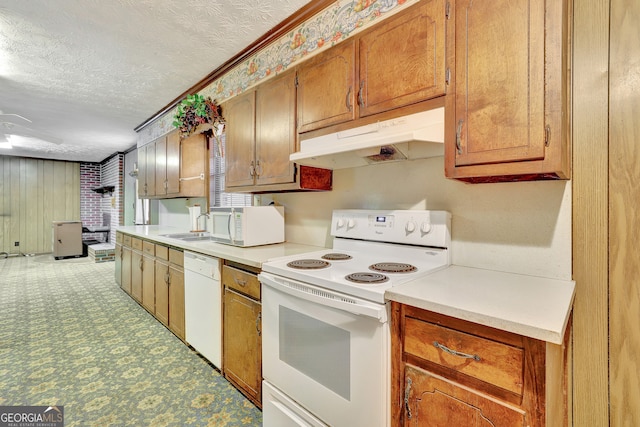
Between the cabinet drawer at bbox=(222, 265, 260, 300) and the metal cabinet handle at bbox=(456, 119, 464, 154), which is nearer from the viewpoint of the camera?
the metal cabinet handle at bbox=(456, 119, 464, 154)

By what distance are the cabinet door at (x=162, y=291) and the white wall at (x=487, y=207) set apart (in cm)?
185

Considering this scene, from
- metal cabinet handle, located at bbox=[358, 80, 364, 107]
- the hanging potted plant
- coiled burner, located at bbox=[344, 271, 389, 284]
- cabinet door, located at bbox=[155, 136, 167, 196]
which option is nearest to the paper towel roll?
the hanging potted plant

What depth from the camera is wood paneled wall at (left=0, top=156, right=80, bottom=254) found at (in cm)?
720

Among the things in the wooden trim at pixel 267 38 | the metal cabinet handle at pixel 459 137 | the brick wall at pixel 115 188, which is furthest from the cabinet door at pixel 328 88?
the brick wall at pixel 115 188

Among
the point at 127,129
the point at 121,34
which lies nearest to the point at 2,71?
the point at 121,34

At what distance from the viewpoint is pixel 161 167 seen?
159 inches

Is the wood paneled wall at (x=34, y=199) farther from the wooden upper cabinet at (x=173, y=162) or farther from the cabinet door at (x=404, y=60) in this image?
the cabinet door at (x=404, y=60)

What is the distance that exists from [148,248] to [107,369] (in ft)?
4.03

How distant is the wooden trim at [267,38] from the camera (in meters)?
2.00

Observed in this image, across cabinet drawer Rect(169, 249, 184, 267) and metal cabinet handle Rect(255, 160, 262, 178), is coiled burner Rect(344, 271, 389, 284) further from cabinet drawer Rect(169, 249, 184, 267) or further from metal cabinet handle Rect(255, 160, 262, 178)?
cabinet drawer Rect(169, 249, 184, 267)

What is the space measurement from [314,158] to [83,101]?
3.60m

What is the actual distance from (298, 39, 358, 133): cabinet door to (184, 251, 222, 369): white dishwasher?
1.16 meters

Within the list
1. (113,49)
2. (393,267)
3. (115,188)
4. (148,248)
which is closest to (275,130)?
(393,267)

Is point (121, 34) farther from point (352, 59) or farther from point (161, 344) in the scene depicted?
point (161, 344)
